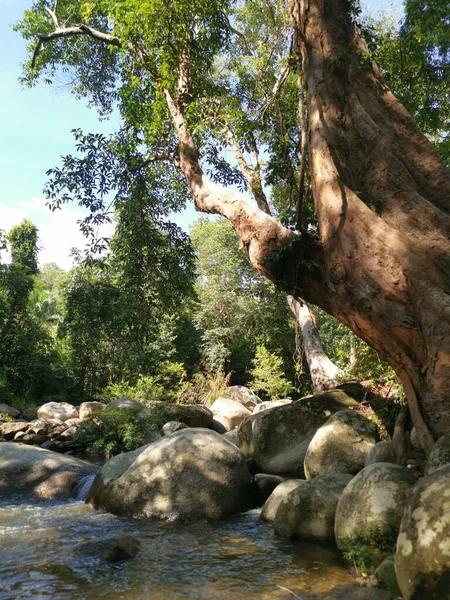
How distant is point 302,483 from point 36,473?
4773mm

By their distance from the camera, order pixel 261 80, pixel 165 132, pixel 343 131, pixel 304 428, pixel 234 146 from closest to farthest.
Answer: pixel 343 131 → pixel 304 428 → pixel 165 132 → pixel 234 146 → pixel 261 80

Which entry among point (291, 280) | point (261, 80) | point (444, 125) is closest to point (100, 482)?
point (291, 280)

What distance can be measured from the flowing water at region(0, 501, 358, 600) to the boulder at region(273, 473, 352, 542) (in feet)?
0.51

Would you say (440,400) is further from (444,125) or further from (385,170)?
(444,125)

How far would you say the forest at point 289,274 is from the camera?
431 cm

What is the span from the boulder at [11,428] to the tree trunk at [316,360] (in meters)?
8.12

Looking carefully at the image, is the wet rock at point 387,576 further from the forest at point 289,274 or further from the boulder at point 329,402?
the boulder at point 329,402

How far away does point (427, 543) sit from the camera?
10.1 feet

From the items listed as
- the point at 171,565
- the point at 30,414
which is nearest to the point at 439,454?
the point at 171,565

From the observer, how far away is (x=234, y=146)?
11266 millimetres

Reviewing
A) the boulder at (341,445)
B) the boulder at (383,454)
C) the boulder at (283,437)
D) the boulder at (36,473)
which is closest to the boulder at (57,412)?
the boulder at (36,473)

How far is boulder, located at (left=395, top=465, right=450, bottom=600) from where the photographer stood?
2977 mm

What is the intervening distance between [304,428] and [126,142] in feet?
22.7

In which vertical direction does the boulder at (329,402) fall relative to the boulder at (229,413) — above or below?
above
